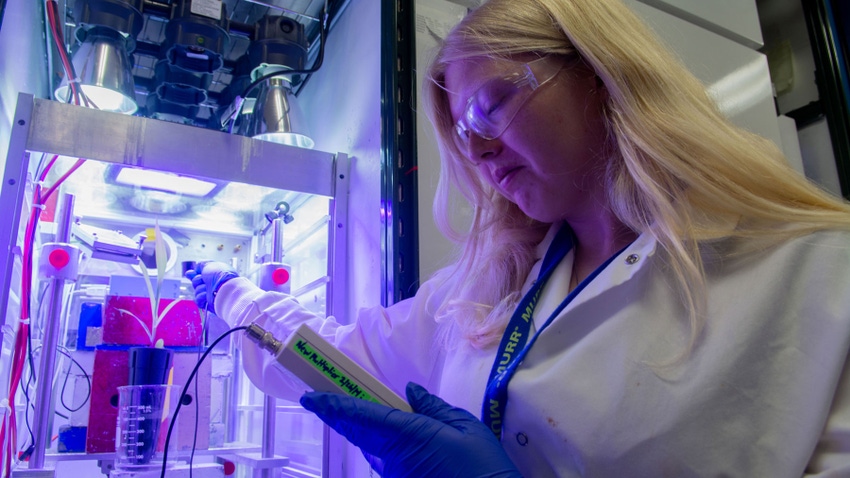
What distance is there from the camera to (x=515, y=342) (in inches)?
35.6

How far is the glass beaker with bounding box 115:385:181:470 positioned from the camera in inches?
49.9

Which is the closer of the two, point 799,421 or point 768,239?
point 799,421

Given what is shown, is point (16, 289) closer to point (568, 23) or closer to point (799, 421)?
point (568, 23)

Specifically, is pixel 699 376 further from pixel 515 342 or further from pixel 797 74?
pixel 797 74

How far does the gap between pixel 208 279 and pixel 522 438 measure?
90 centimetres

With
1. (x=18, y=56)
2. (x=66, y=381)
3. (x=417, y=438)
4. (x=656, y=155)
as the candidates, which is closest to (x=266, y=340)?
(x=417, y=438)

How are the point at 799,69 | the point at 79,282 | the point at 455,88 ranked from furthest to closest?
the point at 799,69 → the point at 79,282 → the point at 455,88

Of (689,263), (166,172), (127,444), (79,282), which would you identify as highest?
(166,172)

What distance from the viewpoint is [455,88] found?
1026 mm

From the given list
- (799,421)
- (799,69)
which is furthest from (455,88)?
(799,69)

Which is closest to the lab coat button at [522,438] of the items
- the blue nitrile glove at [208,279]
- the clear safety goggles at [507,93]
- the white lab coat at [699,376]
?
the white lab coat at [699,376]

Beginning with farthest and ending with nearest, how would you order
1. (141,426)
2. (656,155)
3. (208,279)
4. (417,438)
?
(208,279)
(141,426)
(656,155)
(417,438)

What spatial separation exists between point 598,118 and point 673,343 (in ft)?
1.21

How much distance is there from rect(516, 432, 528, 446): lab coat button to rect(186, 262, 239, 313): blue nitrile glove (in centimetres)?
82
